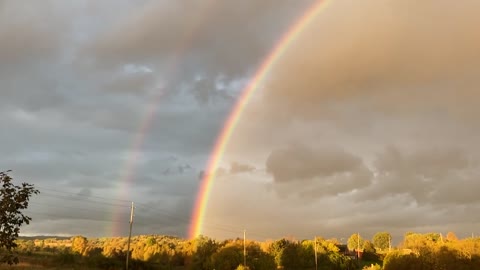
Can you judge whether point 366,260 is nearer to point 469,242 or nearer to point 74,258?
point 469,242

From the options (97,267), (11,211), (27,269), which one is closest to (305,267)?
(97,267)

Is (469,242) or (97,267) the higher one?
(469,242)

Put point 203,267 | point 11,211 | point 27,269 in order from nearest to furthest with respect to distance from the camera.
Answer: point 11,211 < point 27,269 < point 203,267

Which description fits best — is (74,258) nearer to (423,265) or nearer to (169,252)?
(169,252)

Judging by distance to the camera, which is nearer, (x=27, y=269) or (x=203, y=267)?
(x=27, y=269)

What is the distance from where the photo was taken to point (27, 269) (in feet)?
173

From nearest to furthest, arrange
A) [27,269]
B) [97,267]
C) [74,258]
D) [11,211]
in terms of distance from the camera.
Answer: [11,211] < [27,269] < [97,267] < [74,258]

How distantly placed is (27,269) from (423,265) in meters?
57.2

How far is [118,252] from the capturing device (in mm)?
78500

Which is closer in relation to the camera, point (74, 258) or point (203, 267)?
point (74, 258)

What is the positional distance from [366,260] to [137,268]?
267 feet

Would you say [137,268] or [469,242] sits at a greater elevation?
[469,242]

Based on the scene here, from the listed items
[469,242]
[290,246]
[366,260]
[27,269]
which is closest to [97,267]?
[27,269]

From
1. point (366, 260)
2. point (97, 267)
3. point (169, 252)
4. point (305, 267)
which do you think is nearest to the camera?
point (97, 267)
